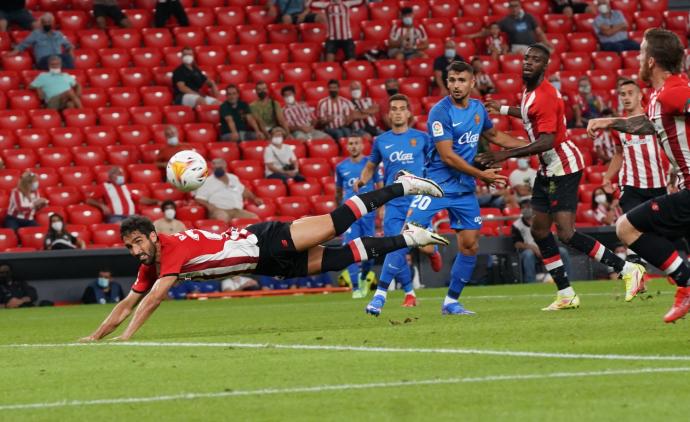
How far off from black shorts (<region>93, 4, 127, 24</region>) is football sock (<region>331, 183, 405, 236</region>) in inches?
670

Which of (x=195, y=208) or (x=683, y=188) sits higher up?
(x=683, y=188)

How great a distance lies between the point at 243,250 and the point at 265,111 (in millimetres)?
14674

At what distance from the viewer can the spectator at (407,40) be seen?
28484 millimetres

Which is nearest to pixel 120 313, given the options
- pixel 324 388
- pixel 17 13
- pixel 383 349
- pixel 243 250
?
pixel 243 250

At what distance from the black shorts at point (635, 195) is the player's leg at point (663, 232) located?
6.42m

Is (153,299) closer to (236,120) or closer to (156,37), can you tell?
(236,120)

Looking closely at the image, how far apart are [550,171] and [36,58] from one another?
50.2ft

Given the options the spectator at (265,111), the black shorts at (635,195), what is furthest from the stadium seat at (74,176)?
the black shorts at (635,195)

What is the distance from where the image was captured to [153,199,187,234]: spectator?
22.2 m

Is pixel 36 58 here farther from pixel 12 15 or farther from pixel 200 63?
pixel 200 63

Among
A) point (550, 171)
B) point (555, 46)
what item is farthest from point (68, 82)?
point (550, 171)

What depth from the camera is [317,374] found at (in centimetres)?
787

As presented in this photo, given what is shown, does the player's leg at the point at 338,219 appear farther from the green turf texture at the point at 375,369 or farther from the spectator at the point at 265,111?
the spectator at the point at 265,111

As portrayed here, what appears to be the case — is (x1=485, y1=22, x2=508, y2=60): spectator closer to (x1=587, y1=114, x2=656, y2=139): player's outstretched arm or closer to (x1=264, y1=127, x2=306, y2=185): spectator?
(x1=264, y1=127, x2=306, y2=185): spectator
